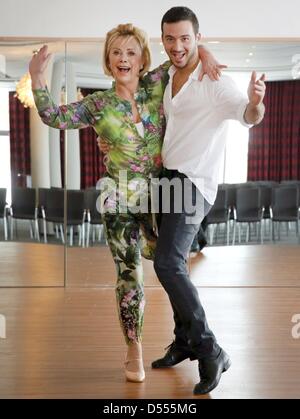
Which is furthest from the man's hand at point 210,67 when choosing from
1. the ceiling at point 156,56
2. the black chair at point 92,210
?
the black chair at point 92,210

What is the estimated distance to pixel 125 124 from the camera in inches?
135

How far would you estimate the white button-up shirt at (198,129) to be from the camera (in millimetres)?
3348

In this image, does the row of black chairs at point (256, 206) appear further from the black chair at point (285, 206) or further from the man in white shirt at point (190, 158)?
the man in white shirt at point (190, 158)

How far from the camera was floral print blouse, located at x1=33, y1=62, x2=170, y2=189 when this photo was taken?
11.2 ft

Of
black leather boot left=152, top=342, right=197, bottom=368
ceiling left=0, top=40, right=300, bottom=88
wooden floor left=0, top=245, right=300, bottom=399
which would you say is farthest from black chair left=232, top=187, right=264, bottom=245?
black leather boot left=152, top=342, right=197, bottom=368

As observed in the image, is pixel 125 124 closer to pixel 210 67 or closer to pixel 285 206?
pixel 210 67

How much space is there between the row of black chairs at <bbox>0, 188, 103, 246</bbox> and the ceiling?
2.95ft

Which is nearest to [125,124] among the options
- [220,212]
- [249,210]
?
[220,212]

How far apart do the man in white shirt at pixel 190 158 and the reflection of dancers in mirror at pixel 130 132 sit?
0.24 ft

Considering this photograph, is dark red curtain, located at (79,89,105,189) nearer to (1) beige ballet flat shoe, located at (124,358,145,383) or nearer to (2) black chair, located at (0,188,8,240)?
(2) black chair, located at (0,188,8,240)

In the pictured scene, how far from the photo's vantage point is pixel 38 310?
16.9 ft

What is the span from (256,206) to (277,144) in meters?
0.58
